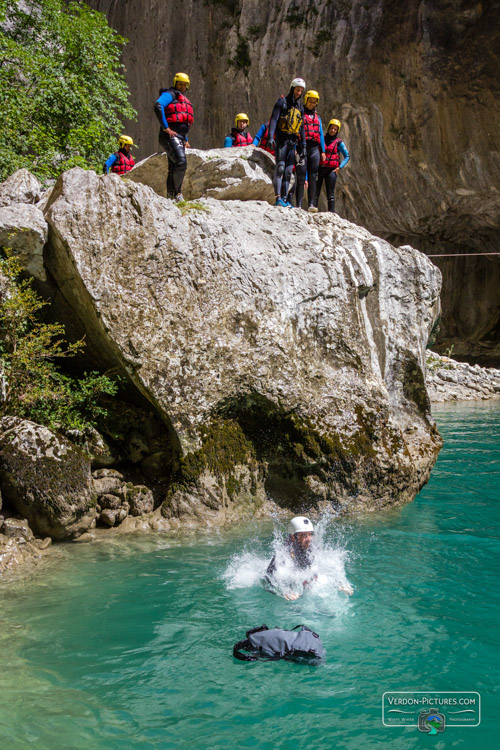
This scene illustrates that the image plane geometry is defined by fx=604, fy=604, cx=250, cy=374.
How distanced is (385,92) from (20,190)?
55.9 ft

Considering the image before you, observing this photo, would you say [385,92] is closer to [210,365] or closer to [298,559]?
[210,365]

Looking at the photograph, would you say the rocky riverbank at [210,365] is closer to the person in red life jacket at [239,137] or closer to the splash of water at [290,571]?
the splash of water at [290,571]

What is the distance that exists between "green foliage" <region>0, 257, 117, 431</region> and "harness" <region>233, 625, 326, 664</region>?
13.5ft

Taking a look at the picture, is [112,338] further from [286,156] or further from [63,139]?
[63,139]

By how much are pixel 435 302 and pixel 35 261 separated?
636cm

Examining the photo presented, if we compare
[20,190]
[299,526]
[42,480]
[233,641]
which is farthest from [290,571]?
[20,190]

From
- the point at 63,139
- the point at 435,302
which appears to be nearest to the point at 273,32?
the point at 63,139

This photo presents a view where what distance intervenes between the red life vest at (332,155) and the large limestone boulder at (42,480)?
24.8ft

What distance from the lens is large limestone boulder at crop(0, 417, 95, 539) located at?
6875 millimetres

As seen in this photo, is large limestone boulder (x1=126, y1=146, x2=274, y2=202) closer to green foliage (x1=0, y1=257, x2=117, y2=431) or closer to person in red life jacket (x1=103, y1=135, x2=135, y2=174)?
person in red life jacket (x1=103, y1=135, x2=135, y2=174)

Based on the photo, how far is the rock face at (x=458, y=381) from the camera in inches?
861

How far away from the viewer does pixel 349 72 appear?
21.7 metres

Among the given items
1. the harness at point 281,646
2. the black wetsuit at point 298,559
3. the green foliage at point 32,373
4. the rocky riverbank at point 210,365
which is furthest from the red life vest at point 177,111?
the harness at point 281,646

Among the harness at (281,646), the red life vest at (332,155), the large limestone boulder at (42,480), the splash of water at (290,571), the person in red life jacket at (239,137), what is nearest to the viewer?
the harness at (281,646)
